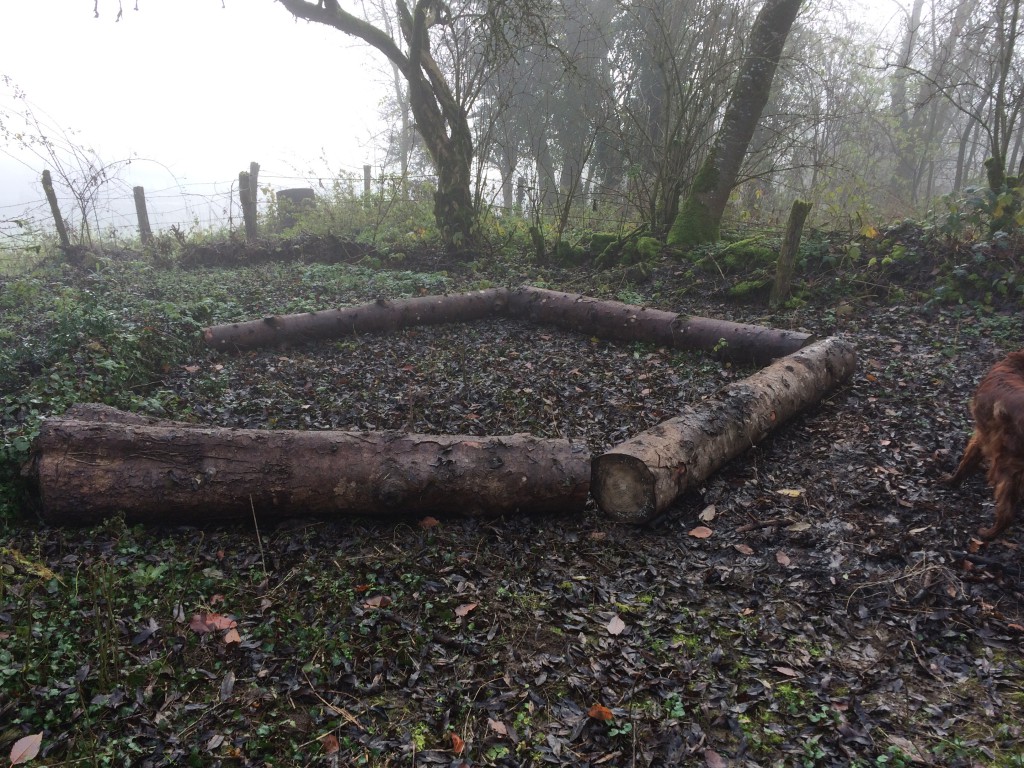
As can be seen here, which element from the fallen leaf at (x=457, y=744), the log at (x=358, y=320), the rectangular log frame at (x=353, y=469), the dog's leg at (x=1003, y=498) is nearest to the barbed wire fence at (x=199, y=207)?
the log at (x=358, y=320)

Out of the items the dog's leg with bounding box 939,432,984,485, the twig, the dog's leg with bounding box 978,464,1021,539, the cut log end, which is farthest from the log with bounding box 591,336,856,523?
the dog's leg with bounding box 978,464,1021,539

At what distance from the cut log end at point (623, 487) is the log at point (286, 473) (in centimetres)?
14

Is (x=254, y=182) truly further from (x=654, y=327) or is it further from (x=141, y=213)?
(x=654, y=327)

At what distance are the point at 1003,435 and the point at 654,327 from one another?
166 inches

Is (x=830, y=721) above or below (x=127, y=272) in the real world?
below

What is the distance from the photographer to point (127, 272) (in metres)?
11.1

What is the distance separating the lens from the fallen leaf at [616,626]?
9.67ft

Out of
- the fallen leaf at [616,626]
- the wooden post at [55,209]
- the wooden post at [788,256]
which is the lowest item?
the fallen leaf at [616,626]

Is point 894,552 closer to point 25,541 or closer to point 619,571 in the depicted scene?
point 619,571

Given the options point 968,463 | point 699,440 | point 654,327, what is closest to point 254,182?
point 654,327

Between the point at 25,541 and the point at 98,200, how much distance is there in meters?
12.6

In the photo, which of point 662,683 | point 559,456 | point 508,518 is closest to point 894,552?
point 662,683

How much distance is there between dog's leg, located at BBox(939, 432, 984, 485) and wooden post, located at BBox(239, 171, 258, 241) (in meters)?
14.7

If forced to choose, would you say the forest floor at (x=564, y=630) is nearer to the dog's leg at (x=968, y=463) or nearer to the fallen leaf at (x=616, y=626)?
the fallen leaf at (x=616, y=626)
